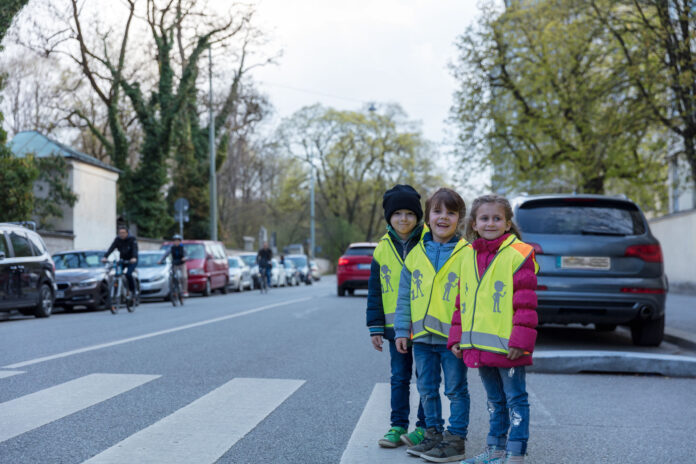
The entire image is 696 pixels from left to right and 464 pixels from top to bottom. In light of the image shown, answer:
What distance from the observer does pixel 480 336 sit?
418 centimetres

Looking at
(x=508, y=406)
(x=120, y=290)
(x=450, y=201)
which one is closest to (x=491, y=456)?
(x=508, y=406)

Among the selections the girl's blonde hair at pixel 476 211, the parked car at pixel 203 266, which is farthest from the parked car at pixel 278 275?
the girl's blonde hair at pixel 476 211

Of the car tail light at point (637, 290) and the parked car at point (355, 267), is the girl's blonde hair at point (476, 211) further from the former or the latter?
the parked car at point (355, 267)

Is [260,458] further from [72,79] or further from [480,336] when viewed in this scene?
[72,79]

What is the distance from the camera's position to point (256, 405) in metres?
6.09

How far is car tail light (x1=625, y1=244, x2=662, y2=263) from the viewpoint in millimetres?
9539

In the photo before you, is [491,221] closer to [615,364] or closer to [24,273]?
[615,364]

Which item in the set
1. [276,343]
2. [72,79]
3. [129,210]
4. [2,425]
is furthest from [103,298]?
[72,79]

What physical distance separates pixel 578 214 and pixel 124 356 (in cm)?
540

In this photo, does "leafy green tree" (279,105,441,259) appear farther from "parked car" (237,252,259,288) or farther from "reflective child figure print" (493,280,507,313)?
"reflective child figure print" (493,280,507,313)

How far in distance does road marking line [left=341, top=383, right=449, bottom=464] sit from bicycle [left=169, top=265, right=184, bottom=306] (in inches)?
538

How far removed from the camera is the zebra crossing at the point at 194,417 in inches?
180

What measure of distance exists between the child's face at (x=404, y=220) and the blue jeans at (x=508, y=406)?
37.2 inches

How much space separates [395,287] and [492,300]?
78cm
